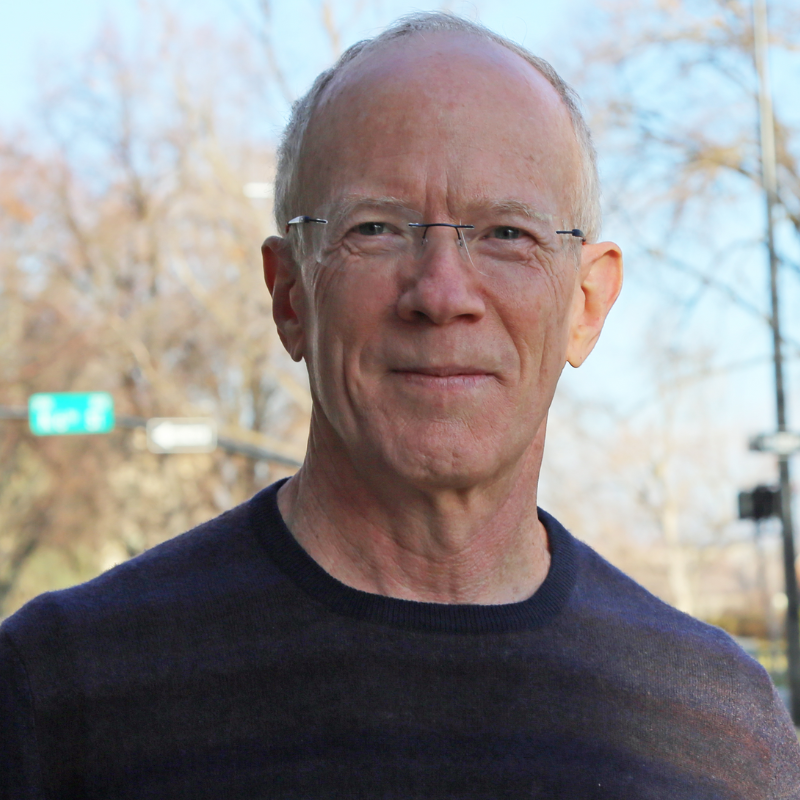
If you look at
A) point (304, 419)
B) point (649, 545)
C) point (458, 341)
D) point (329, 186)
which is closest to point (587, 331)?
point (458, 341)

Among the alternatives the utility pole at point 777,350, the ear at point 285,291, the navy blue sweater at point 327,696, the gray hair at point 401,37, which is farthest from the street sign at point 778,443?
the ear at point 285,291

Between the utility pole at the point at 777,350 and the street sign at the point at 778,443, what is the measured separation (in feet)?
3.66

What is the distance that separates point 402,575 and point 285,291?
0.54 meters

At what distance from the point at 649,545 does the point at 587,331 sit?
105 feet

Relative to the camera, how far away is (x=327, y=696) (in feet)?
5.64

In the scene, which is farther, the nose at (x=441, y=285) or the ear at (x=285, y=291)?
the ear at (x=285, y=291)

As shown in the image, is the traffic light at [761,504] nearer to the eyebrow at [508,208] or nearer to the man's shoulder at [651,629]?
the man's shoulder at [651,629]

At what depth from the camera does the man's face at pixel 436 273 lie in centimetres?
172

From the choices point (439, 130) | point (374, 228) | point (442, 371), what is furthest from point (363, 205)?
point (442, 371)

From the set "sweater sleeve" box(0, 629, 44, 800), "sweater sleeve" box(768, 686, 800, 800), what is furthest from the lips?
"sweater sleeve" box(768, 686, 800, 800)

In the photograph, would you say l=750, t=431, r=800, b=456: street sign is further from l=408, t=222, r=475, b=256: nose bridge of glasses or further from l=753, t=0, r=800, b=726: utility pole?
l=408, t=222, r=475, b=256: nose bridge of glasses

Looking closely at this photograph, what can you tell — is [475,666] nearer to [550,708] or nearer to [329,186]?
[550,708]

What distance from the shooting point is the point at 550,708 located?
1.80 meters

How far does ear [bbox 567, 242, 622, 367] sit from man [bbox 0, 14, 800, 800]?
0.10ft
